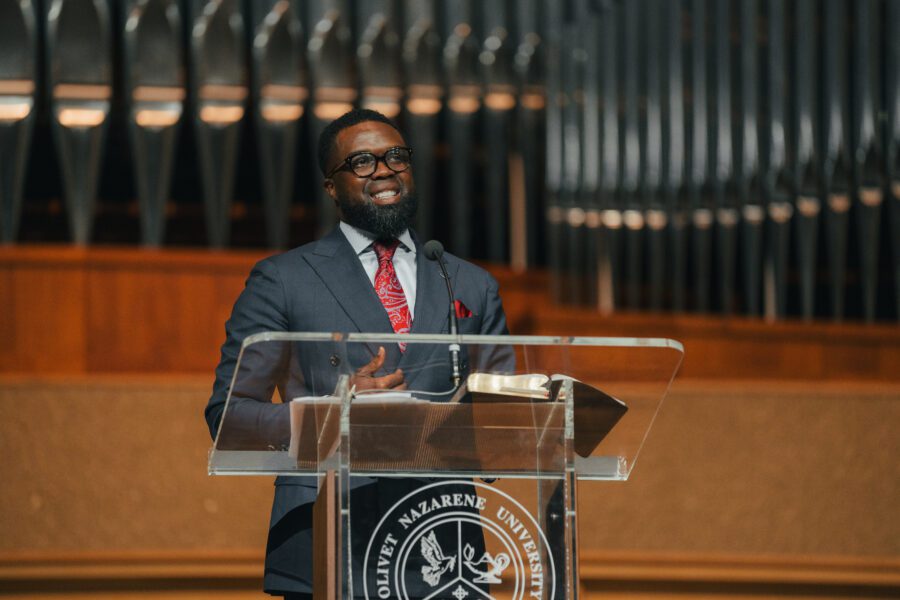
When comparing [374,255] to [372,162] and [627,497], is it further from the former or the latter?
[627,497]

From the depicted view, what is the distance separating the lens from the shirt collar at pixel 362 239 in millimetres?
2578

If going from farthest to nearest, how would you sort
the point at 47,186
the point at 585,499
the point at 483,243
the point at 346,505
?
the point at 483,243, the point at 47,186, the point at 585,499, the point at 346,505

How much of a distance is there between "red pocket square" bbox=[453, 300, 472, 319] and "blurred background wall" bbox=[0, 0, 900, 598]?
1797 millimetres

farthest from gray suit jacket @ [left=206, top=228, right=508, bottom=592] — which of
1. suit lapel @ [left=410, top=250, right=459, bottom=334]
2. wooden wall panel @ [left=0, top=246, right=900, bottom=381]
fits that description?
wooden wall panel @ [left=0, top=246, right=900, bottom=381]

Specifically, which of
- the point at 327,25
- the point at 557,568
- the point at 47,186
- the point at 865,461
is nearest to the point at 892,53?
the point at 865,461

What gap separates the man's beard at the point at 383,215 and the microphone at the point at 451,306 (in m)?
0.11

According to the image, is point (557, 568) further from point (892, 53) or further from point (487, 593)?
point (892, 53)

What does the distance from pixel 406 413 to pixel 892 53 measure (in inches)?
138

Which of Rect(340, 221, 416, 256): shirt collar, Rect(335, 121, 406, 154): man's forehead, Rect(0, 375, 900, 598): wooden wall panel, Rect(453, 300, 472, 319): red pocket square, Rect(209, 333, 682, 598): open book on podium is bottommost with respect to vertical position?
Rect(0, 375, 900, 598): wooden wall panel

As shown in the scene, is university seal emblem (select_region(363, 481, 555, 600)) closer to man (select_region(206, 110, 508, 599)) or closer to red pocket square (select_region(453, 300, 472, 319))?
man (select_region(206, 110, 508, 599))

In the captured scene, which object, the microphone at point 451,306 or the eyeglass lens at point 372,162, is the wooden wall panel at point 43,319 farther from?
the microphone at point 451,306

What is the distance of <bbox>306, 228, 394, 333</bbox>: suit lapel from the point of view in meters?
2.41

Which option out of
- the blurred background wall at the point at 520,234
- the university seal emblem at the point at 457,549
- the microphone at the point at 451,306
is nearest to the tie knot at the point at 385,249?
the microphone at the point at 451,306

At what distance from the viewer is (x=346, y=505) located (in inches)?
78.1
